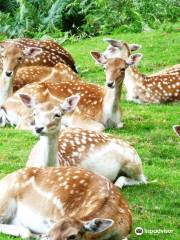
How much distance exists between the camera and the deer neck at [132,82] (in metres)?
13.2

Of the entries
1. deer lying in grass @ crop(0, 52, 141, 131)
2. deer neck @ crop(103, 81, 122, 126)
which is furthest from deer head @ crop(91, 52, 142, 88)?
deer neck @ crop(103, 81, 122, 126)

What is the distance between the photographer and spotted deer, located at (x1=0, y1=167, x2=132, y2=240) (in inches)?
264

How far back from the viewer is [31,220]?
23.2 ft

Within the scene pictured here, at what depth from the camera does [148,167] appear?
9695mm

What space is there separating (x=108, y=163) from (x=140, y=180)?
0.38m

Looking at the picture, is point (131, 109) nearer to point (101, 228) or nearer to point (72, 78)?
point (72, 78)

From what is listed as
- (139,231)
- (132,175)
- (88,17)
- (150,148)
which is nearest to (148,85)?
(150,148)

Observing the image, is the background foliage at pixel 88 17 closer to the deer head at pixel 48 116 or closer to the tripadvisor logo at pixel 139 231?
the deer head at pixel 48 116

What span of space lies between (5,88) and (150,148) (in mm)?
2598

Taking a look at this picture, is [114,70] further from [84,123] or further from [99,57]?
[84,123]

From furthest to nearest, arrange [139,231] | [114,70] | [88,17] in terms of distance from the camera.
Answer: [88,17] → [114,70] → [139,231]

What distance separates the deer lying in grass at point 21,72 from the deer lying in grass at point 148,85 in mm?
723

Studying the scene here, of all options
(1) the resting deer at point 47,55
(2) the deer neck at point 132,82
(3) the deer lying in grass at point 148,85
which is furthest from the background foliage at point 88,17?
(2) the deer neck at point 132,82

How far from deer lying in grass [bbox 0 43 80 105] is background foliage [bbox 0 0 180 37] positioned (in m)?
5.77
